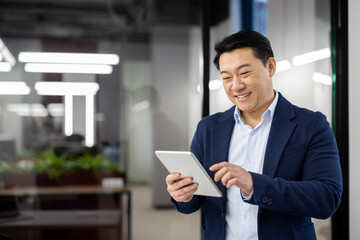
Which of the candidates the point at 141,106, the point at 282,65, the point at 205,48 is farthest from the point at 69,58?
the point at 282,65

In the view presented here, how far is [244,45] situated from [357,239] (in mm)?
1654

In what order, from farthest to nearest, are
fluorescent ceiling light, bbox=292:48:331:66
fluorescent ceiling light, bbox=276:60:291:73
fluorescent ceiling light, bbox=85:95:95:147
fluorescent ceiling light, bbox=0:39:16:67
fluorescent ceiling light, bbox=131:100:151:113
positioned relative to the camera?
fluorescent ceiling light, bbox=131:100:151:113
fluorescent ceiling light, bbox=85:95:95:147
fluorescent ceiling light, bbox=0:39:16:67
fluorescent ceiling light, bbox=292:48:331:66
fluorescent ceiling light, bbox=276:60:291:73

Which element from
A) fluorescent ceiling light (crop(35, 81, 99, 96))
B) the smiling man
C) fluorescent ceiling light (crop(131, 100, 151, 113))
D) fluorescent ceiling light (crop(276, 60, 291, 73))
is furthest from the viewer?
fluorescent ceiling light (crop(131, 100, 151, 113))

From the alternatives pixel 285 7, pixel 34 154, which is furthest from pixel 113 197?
pixel 285 7

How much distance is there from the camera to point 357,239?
7.98ft

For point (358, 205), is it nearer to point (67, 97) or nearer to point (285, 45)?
point (285, 45)

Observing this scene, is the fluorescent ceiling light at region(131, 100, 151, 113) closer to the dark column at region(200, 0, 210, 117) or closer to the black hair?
the dark column at region(200, 0, 210, 117)

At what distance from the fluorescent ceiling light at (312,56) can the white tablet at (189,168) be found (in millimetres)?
1401

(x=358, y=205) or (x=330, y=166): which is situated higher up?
(x=330, y=166)

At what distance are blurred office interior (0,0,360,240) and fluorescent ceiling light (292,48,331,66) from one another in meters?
0.91

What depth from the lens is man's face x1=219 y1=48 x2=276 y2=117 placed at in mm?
1526

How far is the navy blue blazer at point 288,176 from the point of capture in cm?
137

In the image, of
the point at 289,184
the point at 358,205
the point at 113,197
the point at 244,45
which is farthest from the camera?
the point at 113,197

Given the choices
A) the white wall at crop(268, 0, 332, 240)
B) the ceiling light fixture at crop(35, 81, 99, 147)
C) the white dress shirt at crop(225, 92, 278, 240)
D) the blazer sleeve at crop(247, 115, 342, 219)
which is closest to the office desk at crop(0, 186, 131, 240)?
the ceiling light fixture at crop(35, 81, 99, 147)
